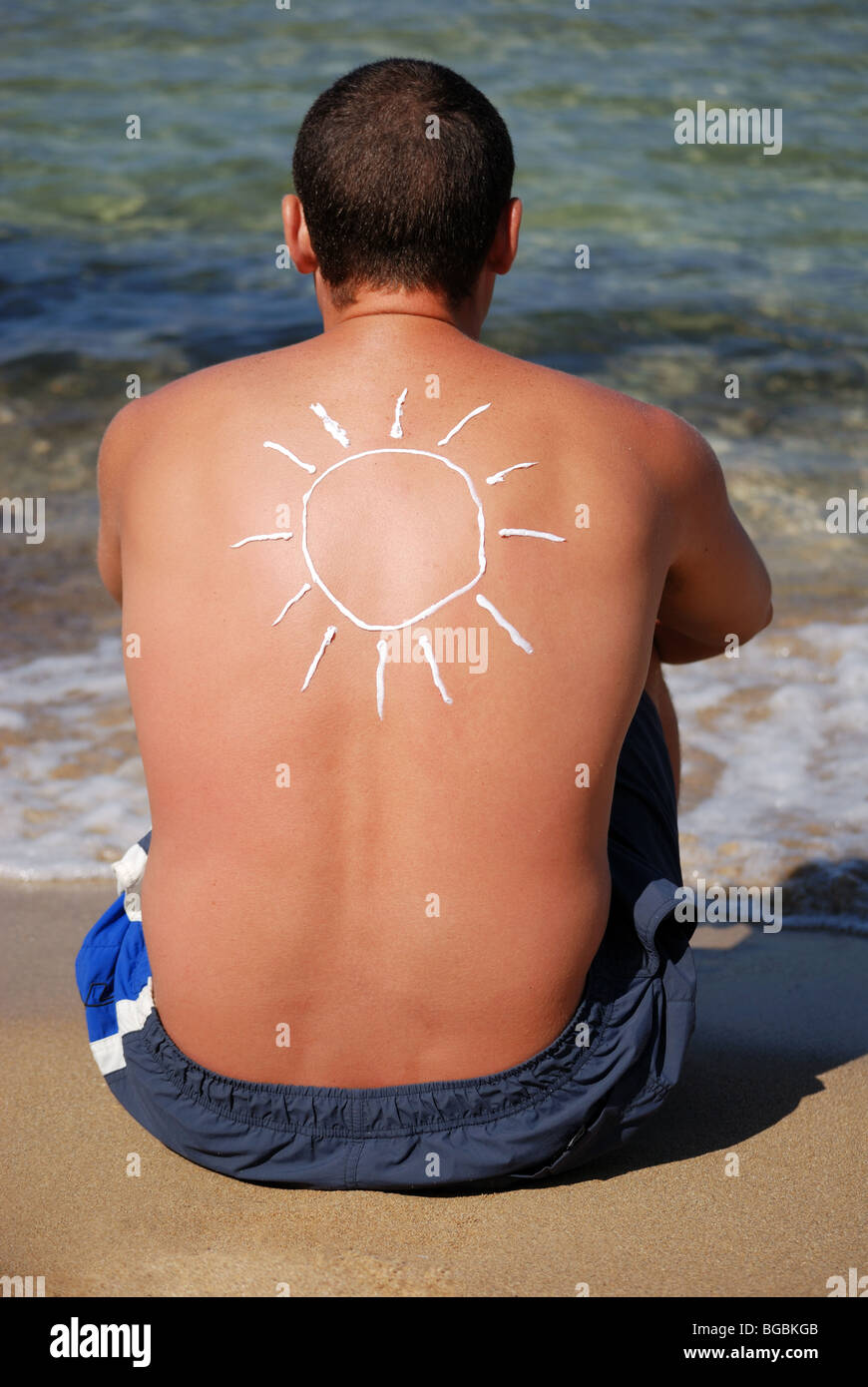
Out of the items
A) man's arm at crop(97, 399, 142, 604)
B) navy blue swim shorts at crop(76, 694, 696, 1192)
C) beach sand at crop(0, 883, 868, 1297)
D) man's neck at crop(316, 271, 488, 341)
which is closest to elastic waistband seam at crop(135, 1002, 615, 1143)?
navy blue swim shorts at crop(76, 694, 696, 1192)

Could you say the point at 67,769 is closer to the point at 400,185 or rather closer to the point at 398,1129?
the point at 398,1129

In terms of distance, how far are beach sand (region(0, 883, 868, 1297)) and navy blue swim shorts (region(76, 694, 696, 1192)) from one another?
6 cm

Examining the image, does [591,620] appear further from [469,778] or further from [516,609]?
[469,778]

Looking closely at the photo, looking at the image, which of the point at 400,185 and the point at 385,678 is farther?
the point at 400,185

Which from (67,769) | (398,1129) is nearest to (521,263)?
(67,769)

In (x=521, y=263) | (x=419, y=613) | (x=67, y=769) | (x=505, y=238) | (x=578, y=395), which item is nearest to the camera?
(x=419, y=613)

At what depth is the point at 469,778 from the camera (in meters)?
1.75

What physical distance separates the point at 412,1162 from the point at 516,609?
2.50 feet

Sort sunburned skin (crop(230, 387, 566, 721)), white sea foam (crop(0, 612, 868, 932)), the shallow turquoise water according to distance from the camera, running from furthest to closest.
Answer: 1. the shallow turquoise water
2. white sea foam (crop(0, 612, 868, 932))
3. sunburned skin (crop(230, 387, 566, 721))

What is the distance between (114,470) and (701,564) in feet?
2.78

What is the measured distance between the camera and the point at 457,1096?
1874 mm

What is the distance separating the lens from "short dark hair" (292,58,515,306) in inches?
72.7

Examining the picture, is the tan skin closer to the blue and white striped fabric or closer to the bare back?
the bare back
